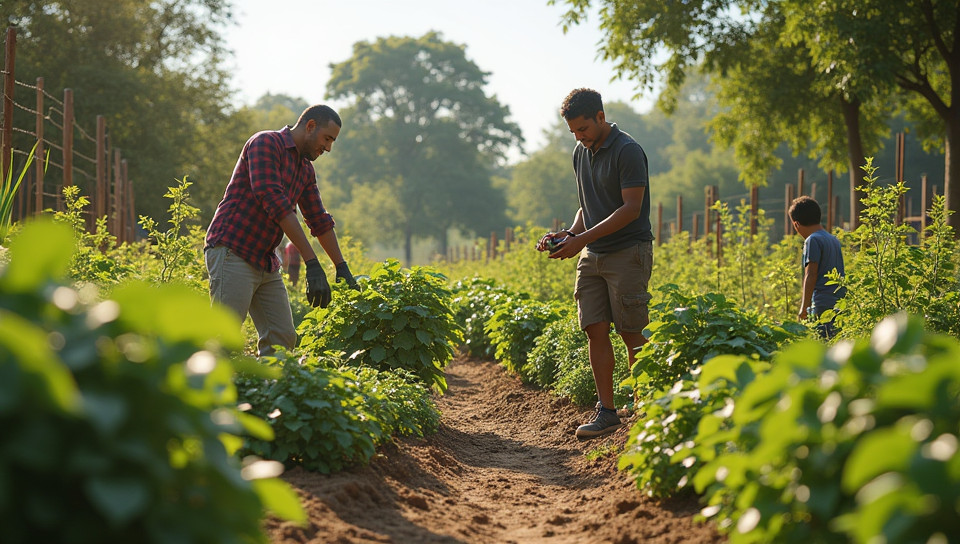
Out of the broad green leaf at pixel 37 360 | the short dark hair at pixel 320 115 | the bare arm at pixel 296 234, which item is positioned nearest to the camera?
the broad green leaf at pixel 37 360

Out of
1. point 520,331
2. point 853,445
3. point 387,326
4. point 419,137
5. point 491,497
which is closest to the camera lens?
point 853,445

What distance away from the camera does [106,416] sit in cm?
156

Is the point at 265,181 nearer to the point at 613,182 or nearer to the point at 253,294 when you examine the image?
the point at 253,294

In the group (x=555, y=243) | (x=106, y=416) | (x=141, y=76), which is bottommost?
(x=106, y=416)

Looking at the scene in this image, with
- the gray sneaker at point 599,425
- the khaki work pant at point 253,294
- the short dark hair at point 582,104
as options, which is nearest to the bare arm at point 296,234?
the khaki work pant at point 253,294

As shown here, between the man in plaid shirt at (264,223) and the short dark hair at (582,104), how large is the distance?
1.47 meters

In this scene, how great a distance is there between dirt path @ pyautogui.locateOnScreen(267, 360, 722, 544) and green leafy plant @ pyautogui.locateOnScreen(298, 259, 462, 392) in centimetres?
58

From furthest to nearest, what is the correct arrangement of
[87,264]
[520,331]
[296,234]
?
[520,331]
[87,264]
[296,234]

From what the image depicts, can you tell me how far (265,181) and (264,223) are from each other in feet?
0.97

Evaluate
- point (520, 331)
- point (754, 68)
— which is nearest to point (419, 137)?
point (754, 68)

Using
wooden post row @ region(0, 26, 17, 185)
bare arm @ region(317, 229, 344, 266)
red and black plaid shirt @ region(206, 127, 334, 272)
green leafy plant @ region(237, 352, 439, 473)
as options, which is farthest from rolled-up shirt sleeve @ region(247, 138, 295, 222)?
wooden post row @ region(0, 26, 17, 185)

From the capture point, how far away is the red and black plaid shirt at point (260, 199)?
201 inches

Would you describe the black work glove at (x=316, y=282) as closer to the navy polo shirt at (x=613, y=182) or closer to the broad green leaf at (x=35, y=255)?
the navy polo shirt at (x=613, y=182)

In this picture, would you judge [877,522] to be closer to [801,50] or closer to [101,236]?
[101,236]
